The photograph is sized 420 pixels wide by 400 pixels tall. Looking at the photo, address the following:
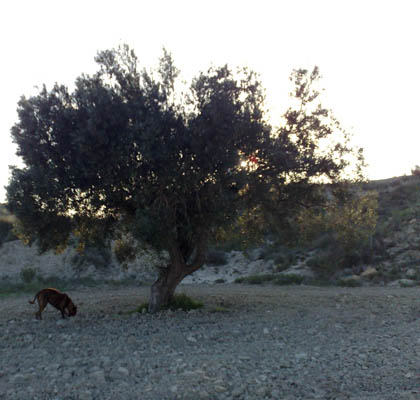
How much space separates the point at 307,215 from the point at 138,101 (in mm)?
6875

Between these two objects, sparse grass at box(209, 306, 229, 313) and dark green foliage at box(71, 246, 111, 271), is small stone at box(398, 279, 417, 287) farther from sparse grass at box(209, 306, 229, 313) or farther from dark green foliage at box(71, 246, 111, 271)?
dark green foliage at box(71, 246, 111, 271)

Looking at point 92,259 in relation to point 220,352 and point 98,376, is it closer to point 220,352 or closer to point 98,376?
point 220,352

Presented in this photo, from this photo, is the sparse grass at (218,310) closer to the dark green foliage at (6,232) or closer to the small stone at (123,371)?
the small stone at (123,371)

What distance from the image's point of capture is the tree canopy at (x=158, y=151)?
11680 millimetres

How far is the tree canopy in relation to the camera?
1168 cm

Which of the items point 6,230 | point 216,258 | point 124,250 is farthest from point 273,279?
point 6,230

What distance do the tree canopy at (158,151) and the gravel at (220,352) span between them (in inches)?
102

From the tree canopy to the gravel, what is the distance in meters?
2.59

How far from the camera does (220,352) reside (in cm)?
919

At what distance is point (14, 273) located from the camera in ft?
98.6

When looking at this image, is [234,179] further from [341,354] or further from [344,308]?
[344,308]

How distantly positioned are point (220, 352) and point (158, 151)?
16.1ft

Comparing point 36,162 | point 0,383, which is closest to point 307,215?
point 36,162

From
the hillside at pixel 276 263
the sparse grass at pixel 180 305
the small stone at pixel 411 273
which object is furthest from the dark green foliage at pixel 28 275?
the small stone at pixel 411 273
